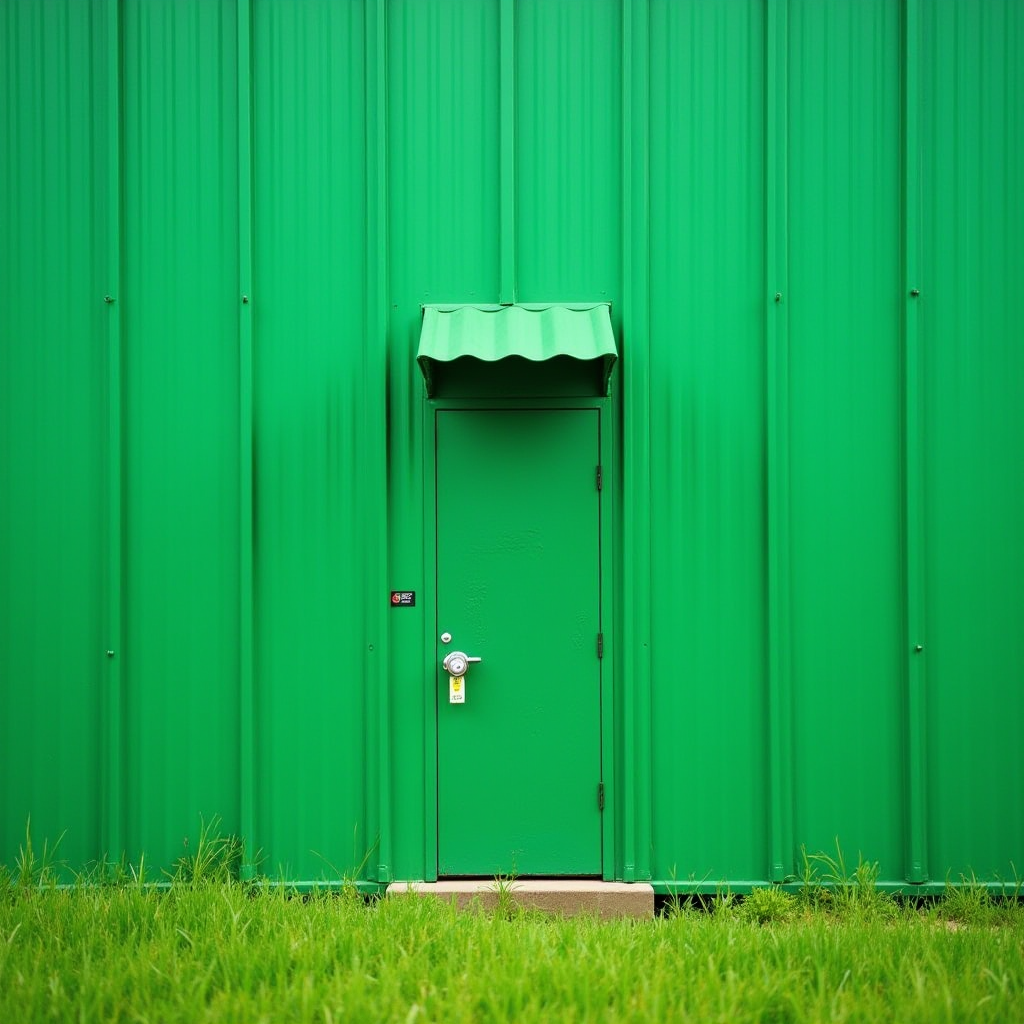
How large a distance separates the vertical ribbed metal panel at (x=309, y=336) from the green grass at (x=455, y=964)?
139 centimetres

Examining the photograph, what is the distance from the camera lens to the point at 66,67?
4.78 m

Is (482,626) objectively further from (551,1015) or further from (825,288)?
(825,288)

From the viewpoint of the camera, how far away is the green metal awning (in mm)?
4227

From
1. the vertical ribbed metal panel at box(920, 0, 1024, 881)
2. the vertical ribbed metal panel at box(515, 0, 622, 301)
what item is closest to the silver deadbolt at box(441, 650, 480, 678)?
the vertical ribbed metal panel at box(515, 0, 622, 301)

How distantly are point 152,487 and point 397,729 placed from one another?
2.15m

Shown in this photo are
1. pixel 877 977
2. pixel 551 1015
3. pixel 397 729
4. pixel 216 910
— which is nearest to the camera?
pixel 551 1015

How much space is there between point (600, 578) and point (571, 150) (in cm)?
269

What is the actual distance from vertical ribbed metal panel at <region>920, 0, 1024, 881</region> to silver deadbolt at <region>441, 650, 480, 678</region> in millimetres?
2802

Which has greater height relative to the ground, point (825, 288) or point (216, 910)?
point (825, 288)

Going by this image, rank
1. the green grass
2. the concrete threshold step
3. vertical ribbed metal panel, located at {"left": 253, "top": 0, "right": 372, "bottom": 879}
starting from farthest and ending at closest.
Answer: vertical ribbed metal panel, located at {"left": 253, "top": 0, "right": 372, "bottom": 879}, the concrete threshold step, the green grass

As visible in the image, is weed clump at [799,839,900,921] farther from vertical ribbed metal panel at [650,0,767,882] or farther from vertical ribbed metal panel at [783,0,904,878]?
vertical ribbed metal panel at [650,0,767,882]

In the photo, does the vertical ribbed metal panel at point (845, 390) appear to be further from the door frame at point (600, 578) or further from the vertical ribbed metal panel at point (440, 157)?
the vertical ribbed metal panel at point (440, 157)

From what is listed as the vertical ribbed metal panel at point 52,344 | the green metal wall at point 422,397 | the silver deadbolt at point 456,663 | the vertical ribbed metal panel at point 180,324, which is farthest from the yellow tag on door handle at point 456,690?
the vertical ribbed metal panel at point 52,344

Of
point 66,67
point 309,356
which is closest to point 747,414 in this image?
point 309,356
